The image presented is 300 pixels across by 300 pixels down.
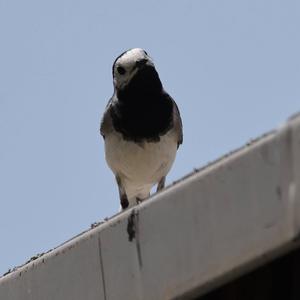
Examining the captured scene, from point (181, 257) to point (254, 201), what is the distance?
50 centimetres

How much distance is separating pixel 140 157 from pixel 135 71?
0.62m

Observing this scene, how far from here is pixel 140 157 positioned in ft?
25.1

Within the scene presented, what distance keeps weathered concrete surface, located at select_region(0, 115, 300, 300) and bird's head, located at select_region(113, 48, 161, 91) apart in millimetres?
2940

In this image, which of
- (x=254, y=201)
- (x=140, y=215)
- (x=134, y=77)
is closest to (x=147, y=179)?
(x=134, y=77)

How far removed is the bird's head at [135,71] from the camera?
7473 mm

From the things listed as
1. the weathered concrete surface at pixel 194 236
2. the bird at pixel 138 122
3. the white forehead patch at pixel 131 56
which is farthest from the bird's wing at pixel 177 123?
the weathered concrete surface at pixel 194 236

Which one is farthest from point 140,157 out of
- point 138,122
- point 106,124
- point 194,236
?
point 194,236

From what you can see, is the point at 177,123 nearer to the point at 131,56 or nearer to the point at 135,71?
the point at 135,71

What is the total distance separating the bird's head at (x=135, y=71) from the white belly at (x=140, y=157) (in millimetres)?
378

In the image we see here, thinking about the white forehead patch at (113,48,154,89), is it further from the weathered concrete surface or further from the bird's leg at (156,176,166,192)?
the weathered concrete surface

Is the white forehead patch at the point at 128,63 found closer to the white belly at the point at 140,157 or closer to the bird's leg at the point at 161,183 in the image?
the white belly at the point at 140,157

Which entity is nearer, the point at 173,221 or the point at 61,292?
the point at 173,221

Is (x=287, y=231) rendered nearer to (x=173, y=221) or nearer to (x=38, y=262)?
(x=173, y=221)

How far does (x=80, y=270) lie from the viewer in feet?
14.8
